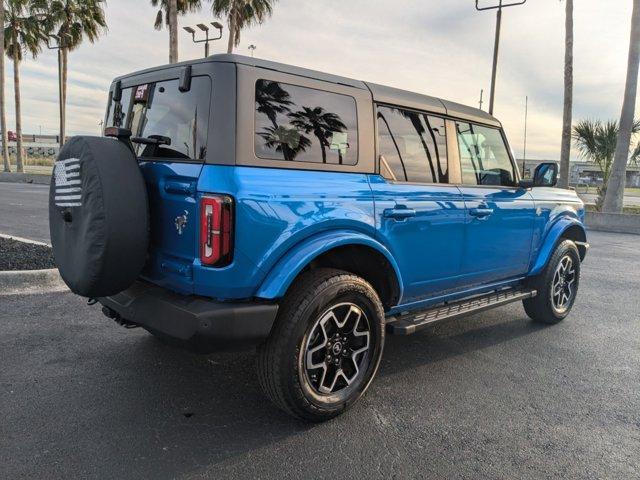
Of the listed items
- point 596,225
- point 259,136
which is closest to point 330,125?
point 259,136

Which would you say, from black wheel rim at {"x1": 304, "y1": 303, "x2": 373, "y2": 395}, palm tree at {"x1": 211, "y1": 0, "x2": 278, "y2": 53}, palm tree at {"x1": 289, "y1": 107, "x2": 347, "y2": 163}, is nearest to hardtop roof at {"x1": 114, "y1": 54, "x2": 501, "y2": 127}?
palm tree at {"x1": 289, "y1": 107, "x2": 347, "y2": 163}

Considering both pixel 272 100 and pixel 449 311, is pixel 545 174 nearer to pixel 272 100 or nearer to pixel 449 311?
pixel 449 311

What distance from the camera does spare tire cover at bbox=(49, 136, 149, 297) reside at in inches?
105

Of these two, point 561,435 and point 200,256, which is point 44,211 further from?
point 561,435

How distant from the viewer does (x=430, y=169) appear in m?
3.79

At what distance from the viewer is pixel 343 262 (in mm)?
3283

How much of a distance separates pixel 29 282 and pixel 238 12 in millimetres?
23452

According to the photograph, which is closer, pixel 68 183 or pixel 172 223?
pixel 172 223

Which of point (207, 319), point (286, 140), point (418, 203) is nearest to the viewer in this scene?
point (207, 319)

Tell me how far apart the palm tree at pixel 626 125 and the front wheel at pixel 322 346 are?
15.3 metres

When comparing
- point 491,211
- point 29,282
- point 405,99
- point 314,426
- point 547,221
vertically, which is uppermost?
point 405,99

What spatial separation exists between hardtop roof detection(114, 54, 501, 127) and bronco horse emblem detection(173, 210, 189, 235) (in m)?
0.86

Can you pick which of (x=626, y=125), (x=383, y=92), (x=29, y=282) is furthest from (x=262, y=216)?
(x=626, y=125)

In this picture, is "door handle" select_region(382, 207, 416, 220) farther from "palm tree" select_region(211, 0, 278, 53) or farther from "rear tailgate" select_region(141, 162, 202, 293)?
"palm tree" select_region(211, 0, 278, 53)
